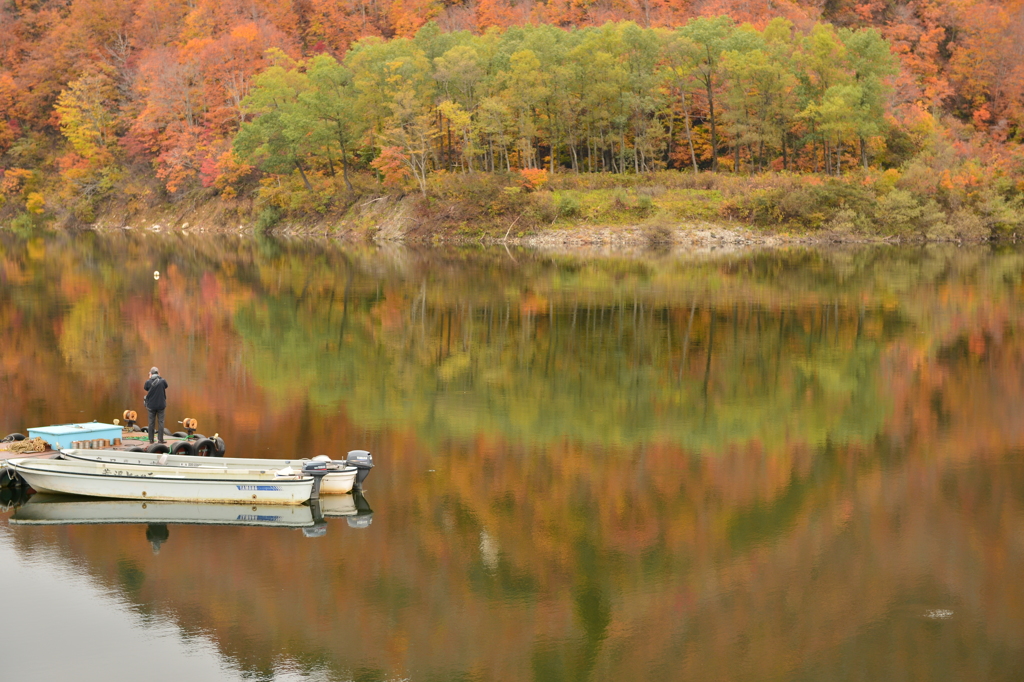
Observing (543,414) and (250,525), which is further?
(543,414)

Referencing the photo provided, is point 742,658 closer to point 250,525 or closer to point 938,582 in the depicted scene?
point 938,582

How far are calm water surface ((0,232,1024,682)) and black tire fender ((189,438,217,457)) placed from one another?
34.0 inches

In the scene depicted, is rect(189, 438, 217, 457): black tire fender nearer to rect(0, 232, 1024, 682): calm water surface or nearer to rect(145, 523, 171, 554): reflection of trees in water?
rect(0, 232, 1024, 682): calm water surface

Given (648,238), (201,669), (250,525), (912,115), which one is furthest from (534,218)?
(201,669)

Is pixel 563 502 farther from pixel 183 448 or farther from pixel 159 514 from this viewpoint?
pixel 183 448

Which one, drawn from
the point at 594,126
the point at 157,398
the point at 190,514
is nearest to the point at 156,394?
the point at 157,398

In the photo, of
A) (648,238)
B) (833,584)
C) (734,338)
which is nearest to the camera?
(833,584)

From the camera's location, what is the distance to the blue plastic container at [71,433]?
66.3 feet

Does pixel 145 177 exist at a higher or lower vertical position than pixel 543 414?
higher

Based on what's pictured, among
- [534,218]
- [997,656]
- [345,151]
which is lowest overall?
[997,656]

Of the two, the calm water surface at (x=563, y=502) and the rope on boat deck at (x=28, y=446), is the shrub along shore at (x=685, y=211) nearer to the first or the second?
the calm water surface at (x=563, y=502)

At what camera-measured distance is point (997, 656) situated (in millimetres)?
13062

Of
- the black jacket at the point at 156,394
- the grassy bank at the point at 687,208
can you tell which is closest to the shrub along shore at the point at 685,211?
the grassy bank at the point at 687,208

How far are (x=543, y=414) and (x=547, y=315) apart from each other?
1550 centimetres
